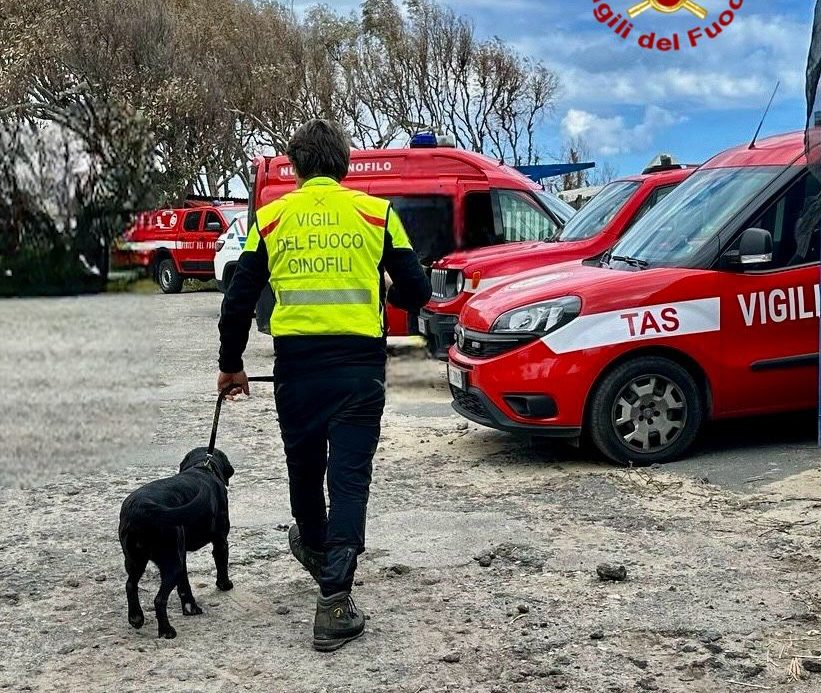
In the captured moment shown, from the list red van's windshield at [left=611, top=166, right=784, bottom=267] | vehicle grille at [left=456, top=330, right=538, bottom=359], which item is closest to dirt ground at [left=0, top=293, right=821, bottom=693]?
vehicle grille at [left=456, top=330, right=538, bottom=359]

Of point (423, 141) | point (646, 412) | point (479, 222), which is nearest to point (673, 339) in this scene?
point (646, 412)

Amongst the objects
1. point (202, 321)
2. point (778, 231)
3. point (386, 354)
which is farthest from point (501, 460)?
point (202, 321)

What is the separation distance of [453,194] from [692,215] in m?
5.30

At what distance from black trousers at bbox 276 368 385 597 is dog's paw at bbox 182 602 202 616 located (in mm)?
594

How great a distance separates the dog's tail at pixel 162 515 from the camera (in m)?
3.90

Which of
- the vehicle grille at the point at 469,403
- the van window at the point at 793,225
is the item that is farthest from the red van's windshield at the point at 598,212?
the vehicle grille at the point at 469,403

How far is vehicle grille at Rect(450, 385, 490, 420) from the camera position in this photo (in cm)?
711

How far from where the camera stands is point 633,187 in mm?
10375

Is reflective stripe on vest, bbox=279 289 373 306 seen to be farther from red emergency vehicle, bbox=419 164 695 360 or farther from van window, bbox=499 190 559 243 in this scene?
van window, bbox=499 190 559 243

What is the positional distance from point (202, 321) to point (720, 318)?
12207 millimetres

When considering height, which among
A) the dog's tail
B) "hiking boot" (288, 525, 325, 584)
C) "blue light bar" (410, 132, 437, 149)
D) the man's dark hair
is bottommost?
"hiking boot" (288, 525, 325, 584)

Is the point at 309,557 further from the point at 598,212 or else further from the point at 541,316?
the point at 598,212

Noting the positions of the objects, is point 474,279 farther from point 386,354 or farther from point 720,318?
point 386,354

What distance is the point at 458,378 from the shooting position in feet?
24.1
